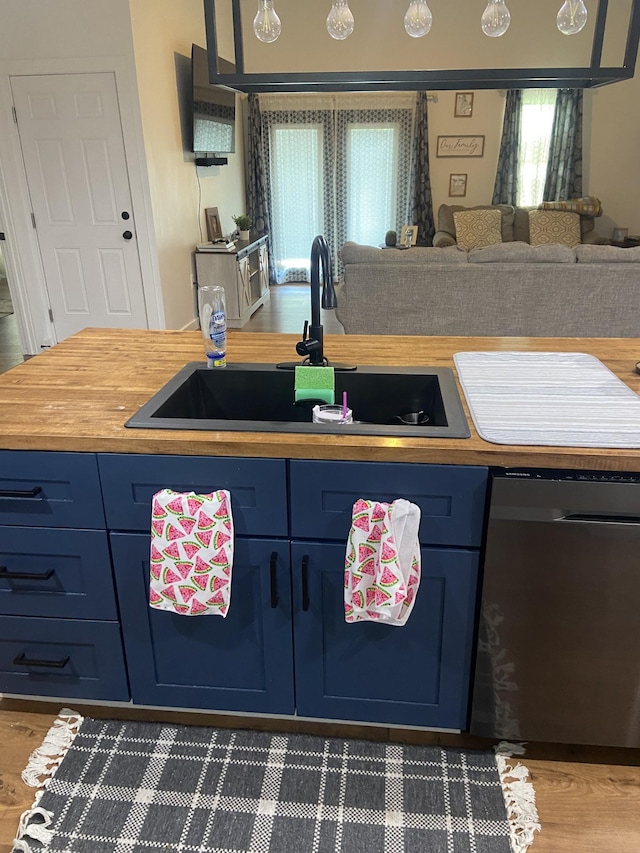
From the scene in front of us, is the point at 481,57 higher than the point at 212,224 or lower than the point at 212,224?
higher

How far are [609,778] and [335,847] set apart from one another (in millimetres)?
699

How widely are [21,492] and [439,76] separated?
1397 millimetres

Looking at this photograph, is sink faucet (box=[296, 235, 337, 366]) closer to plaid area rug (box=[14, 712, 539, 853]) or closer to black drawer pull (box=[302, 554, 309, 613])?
black drawer pull (box=[302, 554, 309, 613])

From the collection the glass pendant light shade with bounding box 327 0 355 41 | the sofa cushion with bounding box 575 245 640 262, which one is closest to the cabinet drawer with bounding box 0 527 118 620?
the glass pendant light shade with bounding box 327 0 355 41

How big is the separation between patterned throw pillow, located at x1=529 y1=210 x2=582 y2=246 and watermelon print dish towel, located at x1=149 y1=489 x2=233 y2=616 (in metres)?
6.38

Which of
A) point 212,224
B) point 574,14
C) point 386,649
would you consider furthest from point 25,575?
point 212,224

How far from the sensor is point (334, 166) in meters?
7.61

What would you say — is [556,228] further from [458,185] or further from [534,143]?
[458,185]

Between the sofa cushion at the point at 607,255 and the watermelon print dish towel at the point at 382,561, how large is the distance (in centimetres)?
298

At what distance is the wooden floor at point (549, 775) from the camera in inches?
53.9

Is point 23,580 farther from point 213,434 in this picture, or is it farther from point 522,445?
point 522,445

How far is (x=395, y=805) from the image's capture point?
144 centimetres

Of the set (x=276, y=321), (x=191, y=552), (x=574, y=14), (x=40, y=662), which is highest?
(x=574, y=14)

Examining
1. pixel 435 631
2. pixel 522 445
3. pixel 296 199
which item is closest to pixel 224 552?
pixel 435 631
